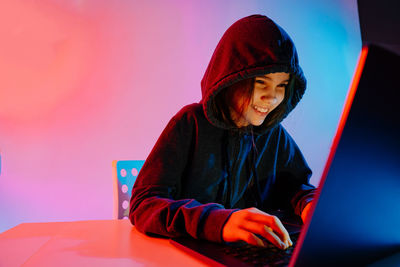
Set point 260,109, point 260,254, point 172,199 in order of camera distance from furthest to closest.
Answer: point 260,109 → point 172,199 → point 260,254

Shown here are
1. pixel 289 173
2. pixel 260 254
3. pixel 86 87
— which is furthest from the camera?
pixel 86 87

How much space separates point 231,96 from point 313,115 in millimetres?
2491

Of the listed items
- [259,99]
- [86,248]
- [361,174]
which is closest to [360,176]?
[361,174]

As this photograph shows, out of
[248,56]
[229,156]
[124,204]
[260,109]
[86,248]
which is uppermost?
[248,56]

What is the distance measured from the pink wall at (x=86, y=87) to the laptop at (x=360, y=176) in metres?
2.29

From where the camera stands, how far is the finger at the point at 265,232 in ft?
1.61

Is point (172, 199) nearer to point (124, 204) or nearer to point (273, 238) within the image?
point (273, 238)

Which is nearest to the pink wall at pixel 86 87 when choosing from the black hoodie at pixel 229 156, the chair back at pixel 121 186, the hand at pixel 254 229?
the chair back at pixel 121 186

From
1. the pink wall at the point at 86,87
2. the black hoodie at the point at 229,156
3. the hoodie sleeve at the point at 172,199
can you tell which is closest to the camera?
the hoodie sleeve at the point at 172,199

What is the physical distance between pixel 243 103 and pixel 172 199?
0.36 metres

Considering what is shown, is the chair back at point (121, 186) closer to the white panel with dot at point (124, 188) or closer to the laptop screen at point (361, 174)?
the white panel with dot at point (124, 188)

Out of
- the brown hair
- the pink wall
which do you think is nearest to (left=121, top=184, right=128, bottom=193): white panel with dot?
the brown hair

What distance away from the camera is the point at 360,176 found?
30 centimetres

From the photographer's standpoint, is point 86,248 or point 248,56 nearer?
point 86,248
